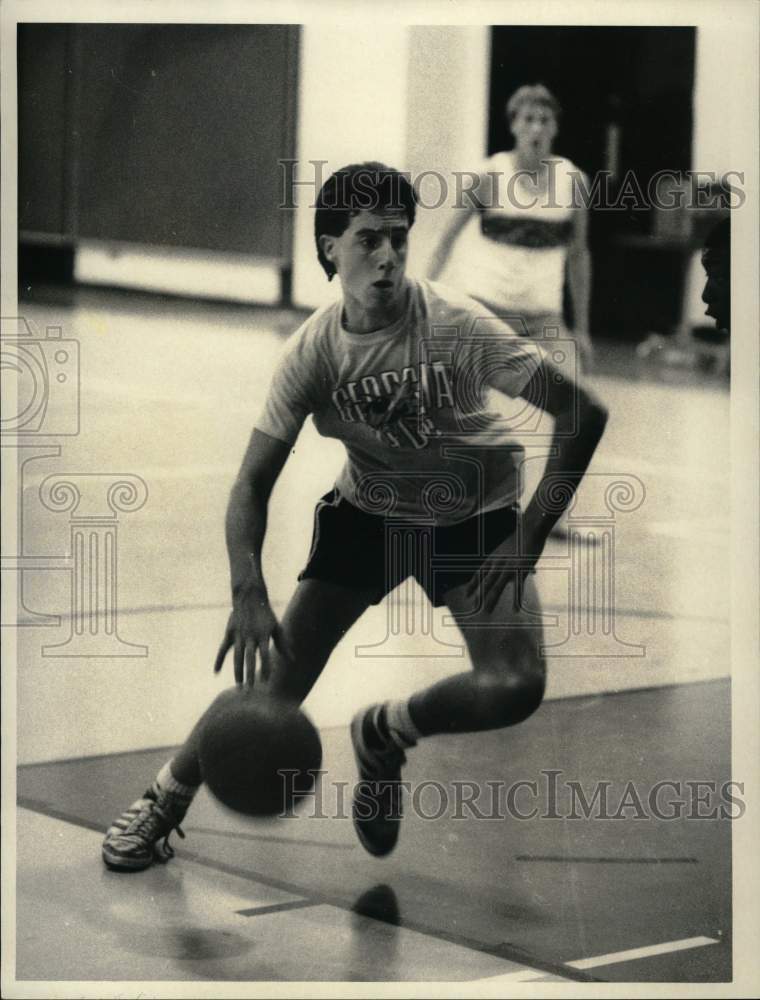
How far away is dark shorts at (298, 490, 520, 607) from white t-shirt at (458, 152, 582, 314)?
0.61m

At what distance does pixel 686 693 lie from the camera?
5125 millimetres

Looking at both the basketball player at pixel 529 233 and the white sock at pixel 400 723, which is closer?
the basketball player at pixel 529 233

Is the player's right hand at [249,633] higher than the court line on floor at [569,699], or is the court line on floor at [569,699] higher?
the player's right hand at [249,633]

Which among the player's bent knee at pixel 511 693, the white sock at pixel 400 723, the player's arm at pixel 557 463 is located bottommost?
the white sock at pixel 400 723

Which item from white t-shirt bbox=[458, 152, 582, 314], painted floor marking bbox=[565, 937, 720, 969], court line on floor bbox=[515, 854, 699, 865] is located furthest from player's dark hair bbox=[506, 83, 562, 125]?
painted floor marking bbox=[565, 937, 720, 969]

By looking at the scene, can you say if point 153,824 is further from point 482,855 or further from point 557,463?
point 557,463

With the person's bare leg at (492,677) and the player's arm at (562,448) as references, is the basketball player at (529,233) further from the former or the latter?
the person's bare leg at (492,677)

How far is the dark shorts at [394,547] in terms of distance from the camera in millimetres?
5066

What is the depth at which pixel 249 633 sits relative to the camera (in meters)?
5.12

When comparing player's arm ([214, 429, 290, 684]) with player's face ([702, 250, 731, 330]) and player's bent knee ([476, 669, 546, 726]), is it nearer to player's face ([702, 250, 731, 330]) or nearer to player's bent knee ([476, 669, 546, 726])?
player's bent knee ([476, 669, 546, 726])

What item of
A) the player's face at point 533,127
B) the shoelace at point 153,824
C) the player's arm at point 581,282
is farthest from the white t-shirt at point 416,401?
the shoelace at point 153,824

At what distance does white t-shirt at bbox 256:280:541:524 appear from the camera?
5.04 m

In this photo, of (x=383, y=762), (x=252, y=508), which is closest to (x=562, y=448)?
(x=252, y=508)

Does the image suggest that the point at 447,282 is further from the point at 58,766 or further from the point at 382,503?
the point at 58,766
